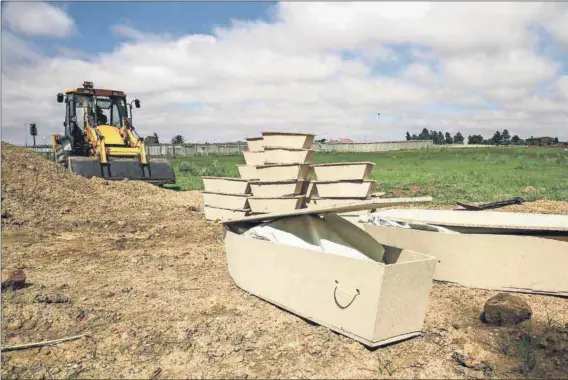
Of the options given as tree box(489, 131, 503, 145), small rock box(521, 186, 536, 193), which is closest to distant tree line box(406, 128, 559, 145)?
tree box(489, 131, 503, 145)

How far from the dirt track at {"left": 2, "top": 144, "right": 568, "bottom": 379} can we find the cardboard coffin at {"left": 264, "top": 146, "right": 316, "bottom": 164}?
1542mm

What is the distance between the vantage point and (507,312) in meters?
3.96

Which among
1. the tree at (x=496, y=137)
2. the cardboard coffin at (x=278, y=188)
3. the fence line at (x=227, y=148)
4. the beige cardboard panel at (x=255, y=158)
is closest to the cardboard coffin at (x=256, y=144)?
the beige cardboard panel at (x=255, y=158)

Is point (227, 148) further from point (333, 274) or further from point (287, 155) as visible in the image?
point (333, 274)

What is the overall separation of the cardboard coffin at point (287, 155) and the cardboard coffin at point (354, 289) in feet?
6.61

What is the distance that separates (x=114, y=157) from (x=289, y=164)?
9499 millimetres

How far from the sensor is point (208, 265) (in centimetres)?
586

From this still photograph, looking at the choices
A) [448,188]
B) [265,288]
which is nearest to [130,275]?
[265,288]

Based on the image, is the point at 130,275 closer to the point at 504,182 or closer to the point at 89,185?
the point at 89,185

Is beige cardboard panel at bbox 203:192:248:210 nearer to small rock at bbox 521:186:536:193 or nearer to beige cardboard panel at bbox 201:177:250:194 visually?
beige cardboard panel at bbox 201:177:250:194

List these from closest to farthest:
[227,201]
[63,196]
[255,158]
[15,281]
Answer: [15,281], [255,158], [227,201], [63,196]

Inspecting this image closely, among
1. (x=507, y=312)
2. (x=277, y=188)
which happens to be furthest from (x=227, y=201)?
(x=507, y=312)

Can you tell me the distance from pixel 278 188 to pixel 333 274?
262cm

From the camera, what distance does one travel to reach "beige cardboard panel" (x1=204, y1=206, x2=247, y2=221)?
24.9 ft
